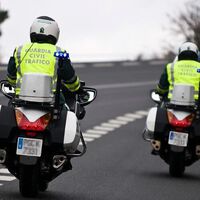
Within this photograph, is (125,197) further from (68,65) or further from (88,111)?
(88,111)

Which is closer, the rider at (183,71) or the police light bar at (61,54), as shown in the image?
the police light bar at (61,54)

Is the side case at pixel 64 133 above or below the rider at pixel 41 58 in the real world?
below

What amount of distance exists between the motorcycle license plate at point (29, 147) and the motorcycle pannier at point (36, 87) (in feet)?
1.50

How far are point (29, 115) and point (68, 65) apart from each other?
2.46 ft

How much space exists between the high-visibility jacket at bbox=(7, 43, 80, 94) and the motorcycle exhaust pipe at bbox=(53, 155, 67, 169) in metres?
0.73

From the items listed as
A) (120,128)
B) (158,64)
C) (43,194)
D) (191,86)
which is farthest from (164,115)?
(158,64)

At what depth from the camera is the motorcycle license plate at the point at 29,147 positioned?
13633 millimetres

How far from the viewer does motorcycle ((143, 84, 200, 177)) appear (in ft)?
58.7

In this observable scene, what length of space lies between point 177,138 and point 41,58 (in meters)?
4.26

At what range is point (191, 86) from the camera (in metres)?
17.8

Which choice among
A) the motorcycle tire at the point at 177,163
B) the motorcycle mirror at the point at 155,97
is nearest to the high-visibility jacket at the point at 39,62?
the motorcycle tire at the point at 177,163

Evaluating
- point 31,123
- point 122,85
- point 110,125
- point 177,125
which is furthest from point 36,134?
point 122,85

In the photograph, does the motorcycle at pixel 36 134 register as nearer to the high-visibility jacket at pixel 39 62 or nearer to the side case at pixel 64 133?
the side case at pixel 64 133

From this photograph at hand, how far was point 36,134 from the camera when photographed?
45.1ft
